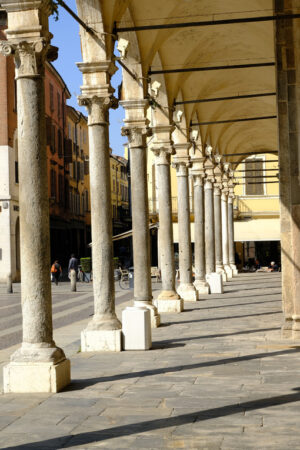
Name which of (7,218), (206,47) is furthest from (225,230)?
(206,47)

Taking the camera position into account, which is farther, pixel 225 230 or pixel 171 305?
pixel 225 230

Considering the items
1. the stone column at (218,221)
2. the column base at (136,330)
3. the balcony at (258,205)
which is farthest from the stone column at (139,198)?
the balcony at (258,205)

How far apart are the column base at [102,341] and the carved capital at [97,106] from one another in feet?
10.1

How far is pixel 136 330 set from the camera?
10.3m

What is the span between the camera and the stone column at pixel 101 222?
10.5 metres

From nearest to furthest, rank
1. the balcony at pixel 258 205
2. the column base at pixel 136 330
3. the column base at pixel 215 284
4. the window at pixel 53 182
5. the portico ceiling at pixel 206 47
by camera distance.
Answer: the column base at pixel 136 330 < the portico ceiling at pixel 206 47 < the column base at pixel 215 284 < the window at pixel 53 182 < the balcony at pixel 258 205

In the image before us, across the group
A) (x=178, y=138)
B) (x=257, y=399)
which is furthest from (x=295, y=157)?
(x=178, y=138)

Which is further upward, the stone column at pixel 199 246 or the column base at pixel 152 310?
the stone column at pixel 199 246

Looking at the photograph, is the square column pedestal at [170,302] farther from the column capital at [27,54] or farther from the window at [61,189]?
the window at [61,189]

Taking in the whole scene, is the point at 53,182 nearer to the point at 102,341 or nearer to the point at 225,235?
the point at 225,235

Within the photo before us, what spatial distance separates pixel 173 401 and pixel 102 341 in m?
3.73

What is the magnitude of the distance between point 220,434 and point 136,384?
234 centimetres

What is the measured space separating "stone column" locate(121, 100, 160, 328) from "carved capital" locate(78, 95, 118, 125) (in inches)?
86.5

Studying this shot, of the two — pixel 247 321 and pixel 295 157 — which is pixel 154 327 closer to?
pixel 247 321
